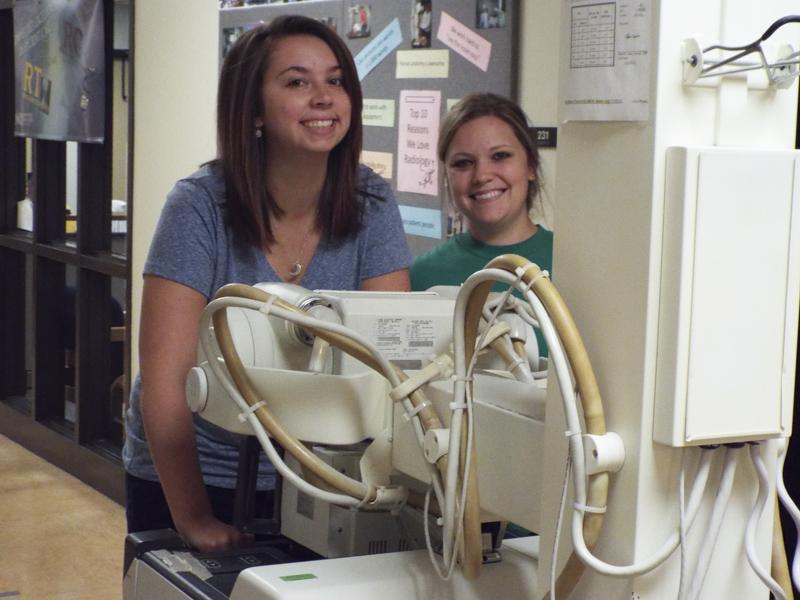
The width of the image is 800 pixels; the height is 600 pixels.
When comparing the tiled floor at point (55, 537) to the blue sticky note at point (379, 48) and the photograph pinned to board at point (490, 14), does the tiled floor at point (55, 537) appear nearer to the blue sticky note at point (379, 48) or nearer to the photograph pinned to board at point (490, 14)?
the blue sticky note at point (379, 48)

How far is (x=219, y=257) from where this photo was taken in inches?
66.7

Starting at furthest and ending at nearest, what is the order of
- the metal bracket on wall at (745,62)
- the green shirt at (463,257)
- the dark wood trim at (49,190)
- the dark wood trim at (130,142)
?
the dark wood trim at (49,190) → the dark wood trim at (130,142) → the green shirt at (463,257) → the metal bracket on wall at (745,62)

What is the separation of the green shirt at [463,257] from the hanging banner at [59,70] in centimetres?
274

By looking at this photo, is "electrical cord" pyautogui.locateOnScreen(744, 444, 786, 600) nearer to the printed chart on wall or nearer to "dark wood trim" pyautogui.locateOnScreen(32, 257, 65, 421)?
the printed chart on wall

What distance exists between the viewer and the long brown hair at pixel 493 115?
226 cm

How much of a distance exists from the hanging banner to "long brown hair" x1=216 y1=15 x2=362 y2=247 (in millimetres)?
2956

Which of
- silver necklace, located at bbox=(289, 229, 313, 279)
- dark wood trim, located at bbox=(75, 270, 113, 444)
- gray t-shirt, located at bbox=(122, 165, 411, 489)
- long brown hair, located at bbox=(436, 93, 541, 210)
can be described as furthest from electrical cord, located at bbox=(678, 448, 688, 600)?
dark wood trim, located at bbox=(75, 270, 113, 444)

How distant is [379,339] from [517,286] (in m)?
0.28

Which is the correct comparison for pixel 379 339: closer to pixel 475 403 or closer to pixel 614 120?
pixel 475 403

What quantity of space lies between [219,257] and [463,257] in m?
0.61

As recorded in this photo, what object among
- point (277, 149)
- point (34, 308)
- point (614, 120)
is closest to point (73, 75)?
point (34, 308)

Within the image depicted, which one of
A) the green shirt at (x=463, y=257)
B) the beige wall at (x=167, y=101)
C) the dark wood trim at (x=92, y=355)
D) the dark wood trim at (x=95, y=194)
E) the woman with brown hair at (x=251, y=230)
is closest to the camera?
Answer: the woman with brown hair at (x=251, y=230)

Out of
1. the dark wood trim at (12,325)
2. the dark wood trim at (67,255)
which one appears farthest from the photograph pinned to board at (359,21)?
the dark wood trim at (12,325)

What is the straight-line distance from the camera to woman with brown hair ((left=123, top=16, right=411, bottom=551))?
5.42 ft
